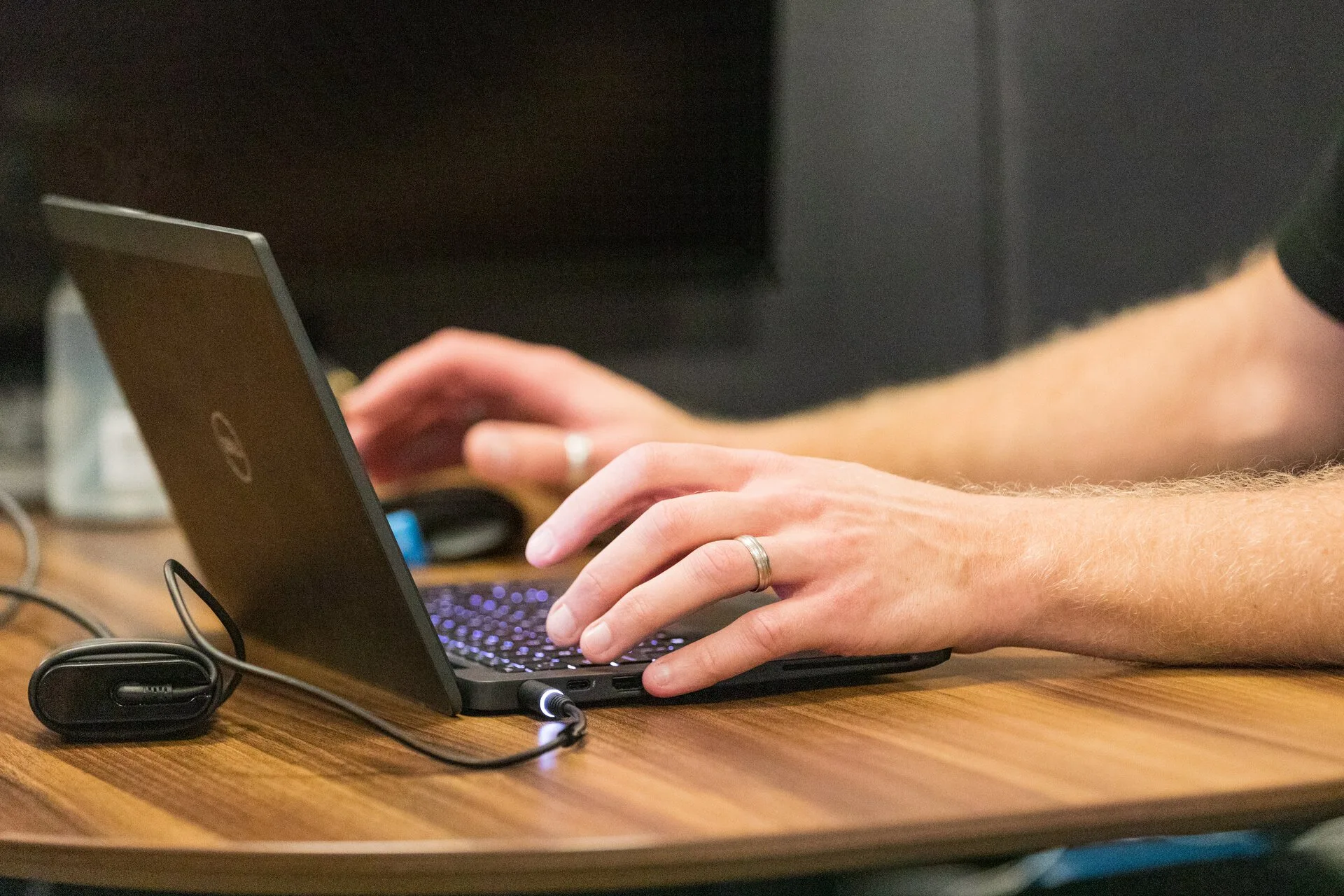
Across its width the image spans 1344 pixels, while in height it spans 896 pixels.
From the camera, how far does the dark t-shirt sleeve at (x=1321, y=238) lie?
3.06ft

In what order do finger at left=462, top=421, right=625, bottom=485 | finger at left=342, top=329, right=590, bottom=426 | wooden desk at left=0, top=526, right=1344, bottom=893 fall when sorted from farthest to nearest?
finger at left=342, top=329, right=590, bottom=426 < finger at left=462, top=421, right=625, bottom=485 < wooden desk at left=0, top=526, right=1344, bottom=893

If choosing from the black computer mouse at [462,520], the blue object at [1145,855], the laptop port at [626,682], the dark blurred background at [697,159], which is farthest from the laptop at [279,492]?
the dark blurred background at [697,159]

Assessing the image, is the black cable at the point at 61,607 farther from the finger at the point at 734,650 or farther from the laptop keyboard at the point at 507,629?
the finger at the point at 734,650

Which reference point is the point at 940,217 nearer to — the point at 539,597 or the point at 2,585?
the point at 539,597

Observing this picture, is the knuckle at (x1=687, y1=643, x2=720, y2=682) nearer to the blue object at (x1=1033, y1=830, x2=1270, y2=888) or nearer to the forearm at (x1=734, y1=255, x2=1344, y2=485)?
the blue object at (x1=1033, y1=830, x2=1270, y2=888)

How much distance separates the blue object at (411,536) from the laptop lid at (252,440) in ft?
0.92

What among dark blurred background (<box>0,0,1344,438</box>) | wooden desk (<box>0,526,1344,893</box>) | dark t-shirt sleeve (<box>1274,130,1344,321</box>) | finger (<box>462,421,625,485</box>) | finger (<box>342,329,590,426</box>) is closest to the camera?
wooden desk (<box>0,526,1344,893</box>)

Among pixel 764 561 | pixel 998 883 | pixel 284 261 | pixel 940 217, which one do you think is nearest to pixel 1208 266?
pixel 940 217

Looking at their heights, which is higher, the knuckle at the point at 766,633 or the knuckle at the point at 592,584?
the knuckle at the point at 592,584

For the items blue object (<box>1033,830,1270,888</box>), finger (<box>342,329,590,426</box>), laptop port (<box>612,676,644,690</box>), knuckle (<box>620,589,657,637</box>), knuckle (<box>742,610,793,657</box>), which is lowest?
blue object (<box>1033,830,1270,888</box>)

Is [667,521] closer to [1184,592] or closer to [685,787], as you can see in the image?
[685,787]

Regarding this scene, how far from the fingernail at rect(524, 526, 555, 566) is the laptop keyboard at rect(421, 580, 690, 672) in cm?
5

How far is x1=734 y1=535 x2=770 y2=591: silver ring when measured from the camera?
0.58m

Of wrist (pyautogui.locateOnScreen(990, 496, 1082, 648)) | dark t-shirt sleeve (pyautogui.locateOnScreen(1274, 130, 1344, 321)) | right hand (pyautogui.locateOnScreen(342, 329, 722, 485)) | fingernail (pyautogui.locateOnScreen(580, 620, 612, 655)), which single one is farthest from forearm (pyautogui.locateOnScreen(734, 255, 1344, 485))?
fingernail (pyautogui.locateOnScreen(580, 620, 612, 655))
